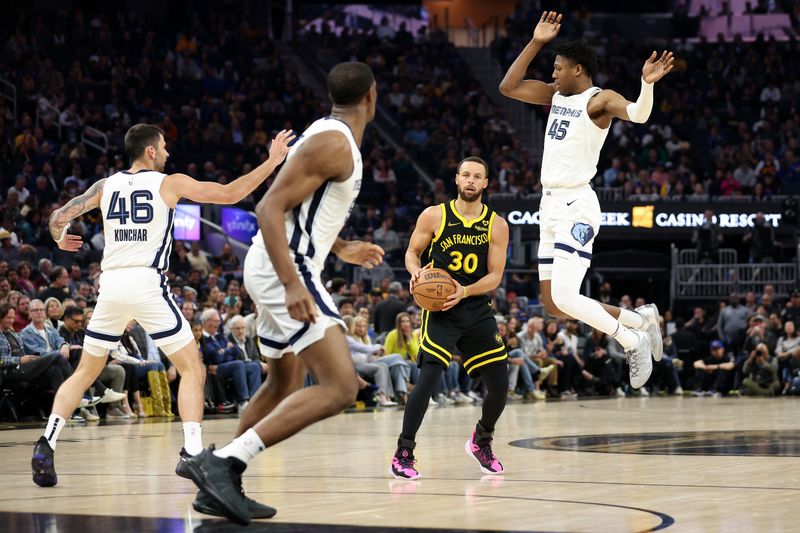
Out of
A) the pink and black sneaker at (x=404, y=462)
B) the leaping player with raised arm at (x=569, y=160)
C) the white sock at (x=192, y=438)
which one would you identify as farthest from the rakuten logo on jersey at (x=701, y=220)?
the white sock at (x=192, y=438)

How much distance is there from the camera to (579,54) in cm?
816

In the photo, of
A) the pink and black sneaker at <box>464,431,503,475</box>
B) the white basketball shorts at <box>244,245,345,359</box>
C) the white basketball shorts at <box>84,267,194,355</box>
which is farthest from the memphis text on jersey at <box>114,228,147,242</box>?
the pink and black sneaker at <box>464,431,503,475</box>

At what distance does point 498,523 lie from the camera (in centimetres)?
524

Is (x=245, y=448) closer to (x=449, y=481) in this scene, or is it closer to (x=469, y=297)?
(x=449, y=481)

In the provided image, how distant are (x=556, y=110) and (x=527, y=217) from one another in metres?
17.0

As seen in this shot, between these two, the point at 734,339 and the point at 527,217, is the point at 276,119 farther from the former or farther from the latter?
the point at 734,339

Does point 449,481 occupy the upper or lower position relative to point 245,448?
lower

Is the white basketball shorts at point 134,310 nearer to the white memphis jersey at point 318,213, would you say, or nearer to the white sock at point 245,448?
the white memphis jersey at point 318,213

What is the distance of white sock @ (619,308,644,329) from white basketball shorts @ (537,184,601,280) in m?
0.60

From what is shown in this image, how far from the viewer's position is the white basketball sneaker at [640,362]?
8.59 metres

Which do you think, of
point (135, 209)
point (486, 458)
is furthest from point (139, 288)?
point (486, 458)

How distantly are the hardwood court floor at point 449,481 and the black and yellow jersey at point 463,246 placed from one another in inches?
48.6

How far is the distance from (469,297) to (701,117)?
25193mm

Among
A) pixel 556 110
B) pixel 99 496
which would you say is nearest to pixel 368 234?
pixel 556 110
